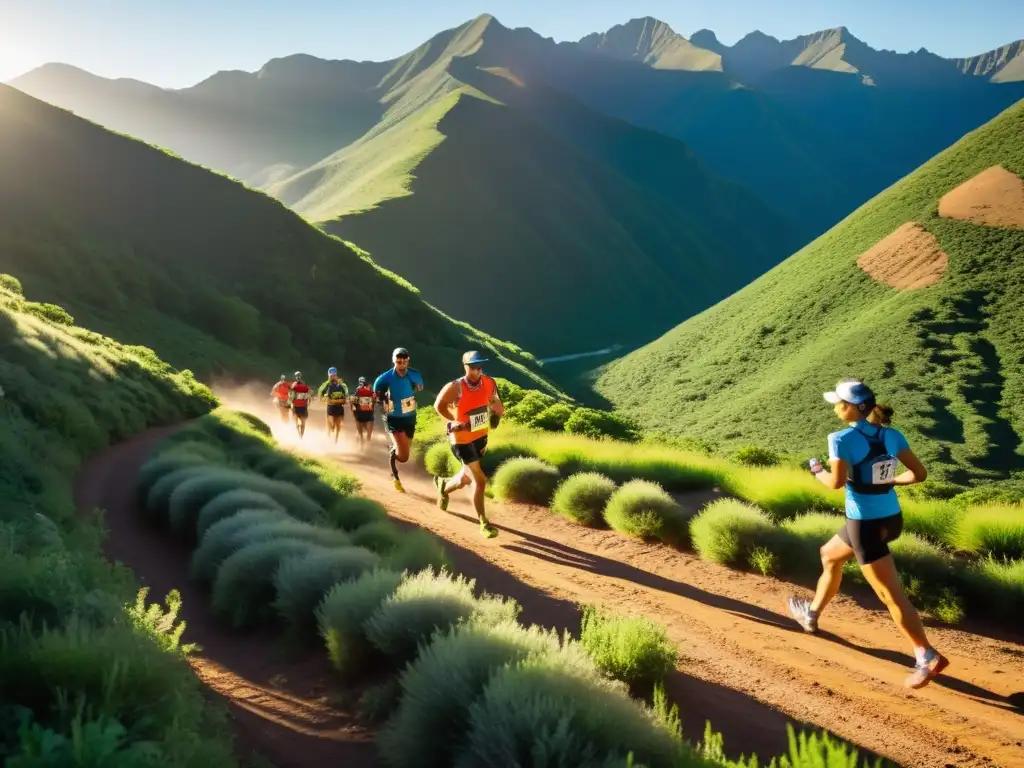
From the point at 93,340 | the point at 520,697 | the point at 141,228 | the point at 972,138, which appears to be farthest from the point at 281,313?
the point at 972,138

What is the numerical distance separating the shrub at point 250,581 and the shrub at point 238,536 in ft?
1.13

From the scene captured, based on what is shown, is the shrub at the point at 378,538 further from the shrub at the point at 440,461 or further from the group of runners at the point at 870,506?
the shrub at the point at 440,461

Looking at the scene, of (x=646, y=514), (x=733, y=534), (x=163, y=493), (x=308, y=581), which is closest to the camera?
(x=308, y=581)

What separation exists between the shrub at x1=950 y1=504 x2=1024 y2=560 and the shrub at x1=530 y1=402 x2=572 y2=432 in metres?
12.1

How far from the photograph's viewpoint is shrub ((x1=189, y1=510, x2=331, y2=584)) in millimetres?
7754

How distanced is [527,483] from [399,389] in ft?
9.37

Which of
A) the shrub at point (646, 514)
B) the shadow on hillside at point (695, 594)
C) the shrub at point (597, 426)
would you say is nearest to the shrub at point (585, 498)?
the shrub at point (646, 514)

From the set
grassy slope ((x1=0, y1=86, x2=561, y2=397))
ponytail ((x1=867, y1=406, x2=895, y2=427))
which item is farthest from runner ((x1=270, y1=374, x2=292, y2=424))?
ponytail ((x1=867, y1=406, x2=895, y2=427))

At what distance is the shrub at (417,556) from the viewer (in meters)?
7.24

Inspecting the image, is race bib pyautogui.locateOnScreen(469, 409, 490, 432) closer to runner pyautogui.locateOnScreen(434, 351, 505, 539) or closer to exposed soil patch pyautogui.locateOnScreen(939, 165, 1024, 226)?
runner pyautogui.locateOnScreen(434, 351, 505, 539)

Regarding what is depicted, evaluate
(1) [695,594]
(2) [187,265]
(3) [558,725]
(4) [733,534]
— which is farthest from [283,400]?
(2) [187,265]

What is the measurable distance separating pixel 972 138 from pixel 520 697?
231ft

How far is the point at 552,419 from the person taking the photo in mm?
20906

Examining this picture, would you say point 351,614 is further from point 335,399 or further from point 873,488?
point 335,399
